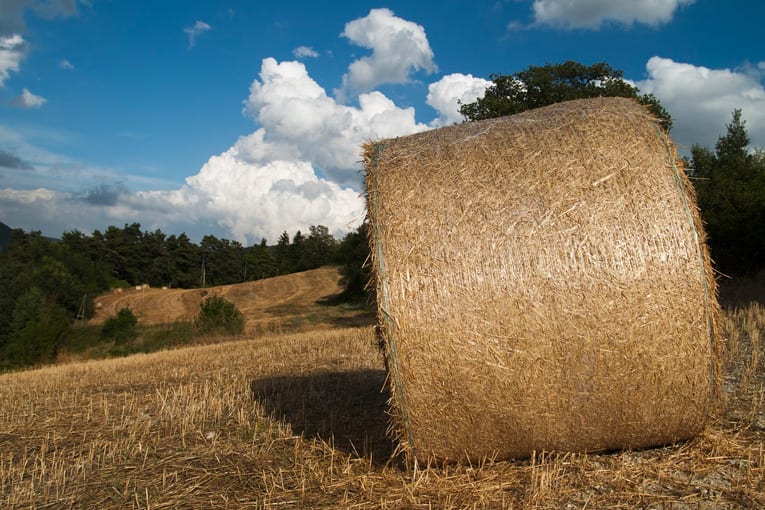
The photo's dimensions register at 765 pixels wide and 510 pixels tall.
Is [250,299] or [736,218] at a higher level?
[736,218]

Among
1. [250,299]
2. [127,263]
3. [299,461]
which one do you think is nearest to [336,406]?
[299,461]

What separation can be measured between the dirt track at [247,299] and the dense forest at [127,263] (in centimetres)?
321

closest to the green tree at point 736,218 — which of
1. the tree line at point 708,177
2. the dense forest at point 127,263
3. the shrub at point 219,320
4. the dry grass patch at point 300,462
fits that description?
the tree line at point 708,177

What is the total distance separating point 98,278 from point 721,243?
78.3 meters

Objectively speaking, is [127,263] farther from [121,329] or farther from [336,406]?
[336,406]

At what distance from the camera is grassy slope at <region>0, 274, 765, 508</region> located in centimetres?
395

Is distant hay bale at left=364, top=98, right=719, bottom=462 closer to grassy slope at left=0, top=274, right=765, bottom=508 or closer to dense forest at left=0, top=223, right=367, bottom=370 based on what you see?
grassy slope at left=0, top=274, right=765, bottom=508

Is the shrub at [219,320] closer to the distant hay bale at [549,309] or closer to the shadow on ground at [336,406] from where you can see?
the shadow on ground at [336,406]

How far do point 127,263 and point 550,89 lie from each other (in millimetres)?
86673

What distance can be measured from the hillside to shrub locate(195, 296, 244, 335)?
18088mm

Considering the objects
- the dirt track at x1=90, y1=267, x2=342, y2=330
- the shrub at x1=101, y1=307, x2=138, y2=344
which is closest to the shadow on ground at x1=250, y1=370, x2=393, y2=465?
the shrub at x1=101, y1=307, x2=138, y2=344

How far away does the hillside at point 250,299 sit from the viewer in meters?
51.4

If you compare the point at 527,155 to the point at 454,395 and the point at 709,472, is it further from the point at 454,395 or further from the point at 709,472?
the point at 709,472

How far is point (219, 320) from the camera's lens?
88.6 feet
